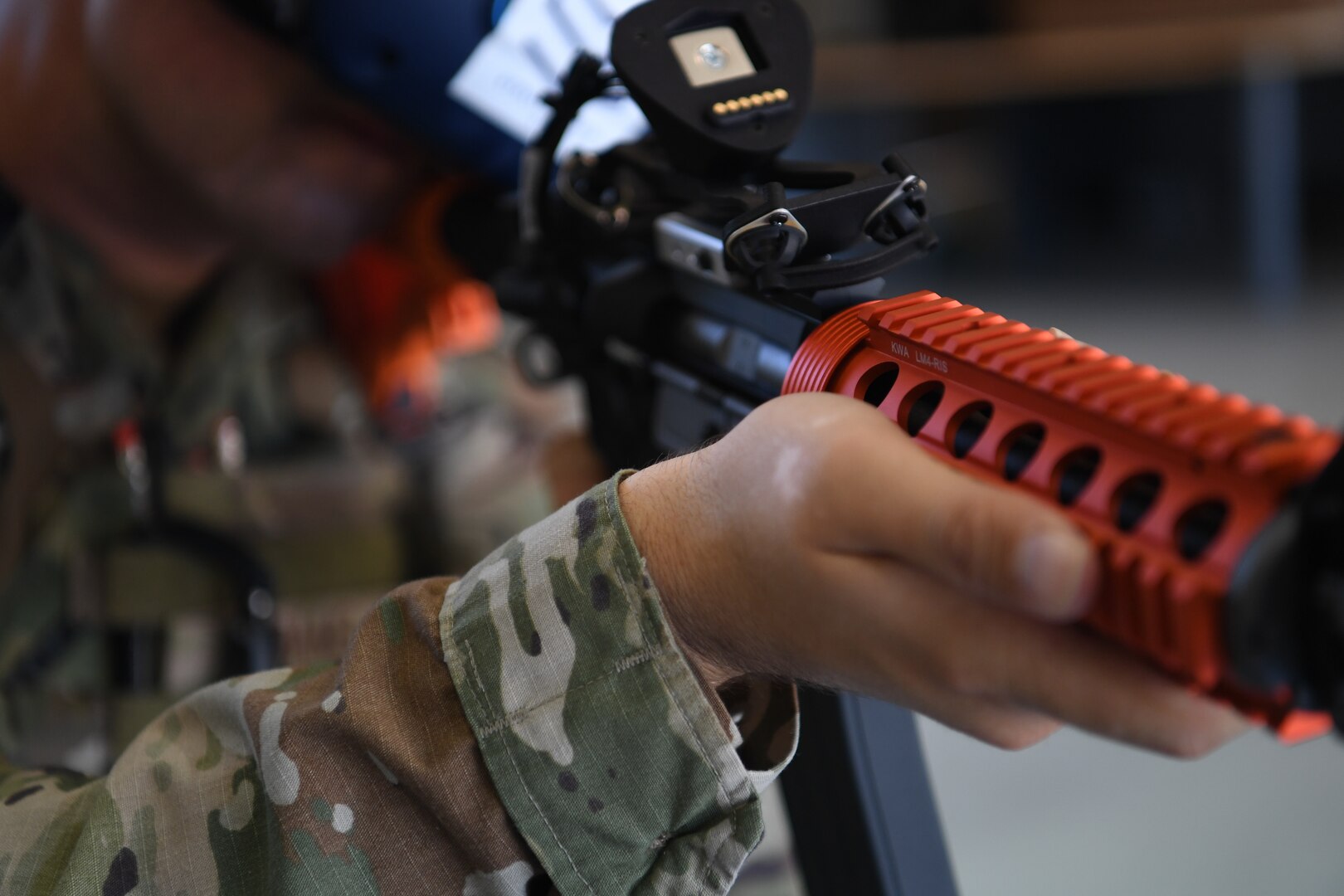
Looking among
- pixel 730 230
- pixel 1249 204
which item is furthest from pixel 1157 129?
pixel 730 230

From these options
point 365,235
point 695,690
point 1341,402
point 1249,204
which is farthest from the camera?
point 1249,204

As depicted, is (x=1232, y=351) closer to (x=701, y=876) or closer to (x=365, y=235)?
(x=365, y=235)

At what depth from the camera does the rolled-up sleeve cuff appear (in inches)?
12.7

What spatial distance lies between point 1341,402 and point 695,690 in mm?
1467

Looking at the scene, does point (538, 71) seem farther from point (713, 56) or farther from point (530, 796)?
point (530, 796)

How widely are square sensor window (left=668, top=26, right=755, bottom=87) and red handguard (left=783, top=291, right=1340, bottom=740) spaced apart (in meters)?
0.17

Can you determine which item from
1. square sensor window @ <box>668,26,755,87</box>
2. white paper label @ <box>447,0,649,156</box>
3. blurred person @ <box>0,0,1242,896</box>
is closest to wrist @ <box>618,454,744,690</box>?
blurred person @ <box>0,0,1242,896</box>

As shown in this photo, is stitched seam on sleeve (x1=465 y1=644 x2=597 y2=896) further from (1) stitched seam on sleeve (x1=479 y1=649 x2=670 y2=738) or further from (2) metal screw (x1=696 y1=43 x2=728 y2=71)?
(2) metal screw (x1=696 y1=43 x2=728 y2=71)

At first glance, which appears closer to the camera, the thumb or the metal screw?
the thumb

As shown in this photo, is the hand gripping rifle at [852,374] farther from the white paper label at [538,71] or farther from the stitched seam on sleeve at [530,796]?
the stitched seam on sleeve at [530,796]

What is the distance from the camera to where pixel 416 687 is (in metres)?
0.34

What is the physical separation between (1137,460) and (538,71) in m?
0.50

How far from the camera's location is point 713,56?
0.43 metres

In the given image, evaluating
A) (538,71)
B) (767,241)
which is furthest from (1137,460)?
(538,71)
